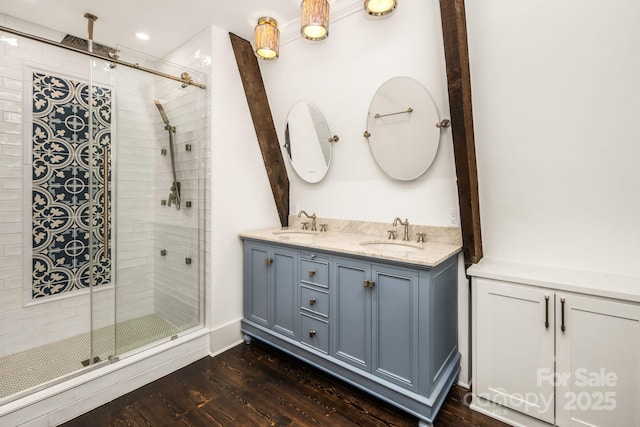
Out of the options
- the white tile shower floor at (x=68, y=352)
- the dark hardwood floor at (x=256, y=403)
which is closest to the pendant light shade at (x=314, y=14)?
the dark hardwood floor at (x=256, y=403)

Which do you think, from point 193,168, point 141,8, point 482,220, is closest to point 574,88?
point 482,220

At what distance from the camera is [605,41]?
149 centimetres

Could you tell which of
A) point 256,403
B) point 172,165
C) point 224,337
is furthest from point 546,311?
point 172,165

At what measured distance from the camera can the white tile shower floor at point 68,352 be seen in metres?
1.93

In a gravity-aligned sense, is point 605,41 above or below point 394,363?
above

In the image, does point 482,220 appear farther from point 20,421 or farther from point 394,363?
point 20,421

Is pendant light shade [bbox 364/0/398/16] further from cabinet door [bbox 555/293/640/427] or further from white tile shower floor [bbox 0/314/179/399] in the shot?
white tile shower floor [bbox 0/314/179/399]

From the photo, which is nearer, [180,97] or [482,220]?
[482,220]

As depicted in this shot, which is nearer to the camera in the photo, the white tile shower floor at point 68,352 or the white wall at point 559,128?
the white wall at point 559,128

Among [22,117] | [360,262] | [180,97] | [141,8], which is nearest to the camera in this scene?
[360,262]

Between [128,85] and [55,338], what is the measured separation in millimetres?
2179

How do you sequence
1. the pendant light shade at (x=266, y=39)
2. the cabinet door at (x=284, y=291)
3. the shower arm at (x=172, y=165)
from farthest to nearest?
1. the shower arm at (x=172, y=165)
2. the cabinet door at (x=284, y=291)
3. the pendant light shade at (x=266, y=39)

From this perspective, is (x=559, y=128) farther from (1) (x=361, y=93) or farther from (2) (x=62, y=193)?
(2) (x=62, y=193)

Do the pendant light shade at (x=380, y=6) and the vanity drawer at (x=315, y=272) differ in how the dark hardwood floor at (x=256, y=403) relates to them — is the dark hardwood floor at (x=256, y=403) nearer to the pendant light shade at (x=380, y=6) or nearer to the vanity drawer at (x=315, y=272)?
the vanity drawer at (x=315, y=272)
